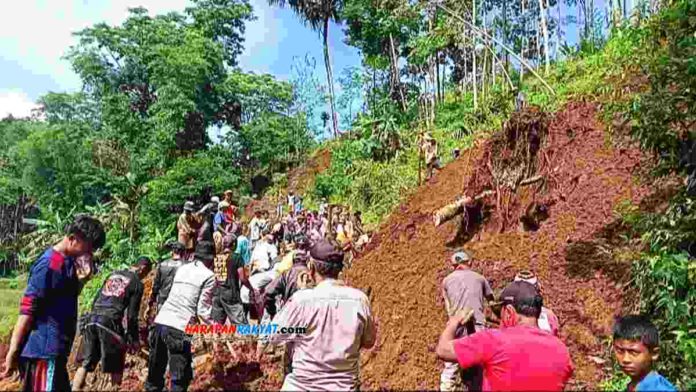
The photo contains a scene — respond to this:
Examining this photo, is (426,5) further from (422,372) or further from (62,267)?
(62,267)

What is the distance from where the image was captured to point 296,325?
3445 millimetres

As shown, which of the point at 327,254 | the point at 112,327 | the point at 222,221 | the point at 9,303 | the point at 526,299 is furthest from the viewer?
the point at 9,303

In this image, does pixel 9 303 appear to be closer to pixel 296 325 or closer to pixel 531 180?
pixel 531 180

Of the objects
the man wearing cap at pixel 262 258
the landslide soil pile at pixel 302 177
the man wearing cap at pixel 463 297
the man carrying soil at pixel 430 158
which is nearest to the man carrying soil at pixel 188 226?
the man wearing cap at pixel 262 258

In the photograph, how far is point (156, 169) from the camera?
27.0 metres

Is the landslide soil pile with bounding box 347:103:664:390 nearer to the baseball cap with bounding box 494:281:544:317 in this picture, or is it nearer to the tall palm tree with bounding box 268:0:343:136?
the baseball cap with bounding box 494:281:544:317


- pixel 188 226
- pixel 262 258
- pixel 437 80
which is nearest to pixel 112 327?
pixel 188 226

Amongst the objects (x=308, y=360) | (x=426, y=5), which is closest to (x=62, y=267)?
(x=308, y=360)

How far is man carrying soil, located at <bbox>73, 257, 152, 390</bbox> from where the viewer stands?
5.73 meters

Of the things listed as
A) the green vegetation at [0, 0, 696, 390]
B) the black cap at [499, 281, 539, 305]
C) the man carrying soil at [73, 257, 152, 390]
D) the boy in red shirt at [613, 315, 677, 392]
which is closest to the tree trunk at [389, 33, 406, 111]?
the green vegetation at [0, 0, 696, 390]

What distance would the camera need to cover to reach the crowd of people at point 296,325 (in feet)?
9.41

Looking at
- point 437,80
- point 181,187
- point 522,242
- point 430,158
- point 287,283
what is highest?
point 437,80

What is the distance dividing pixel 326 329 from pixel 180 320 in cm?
219

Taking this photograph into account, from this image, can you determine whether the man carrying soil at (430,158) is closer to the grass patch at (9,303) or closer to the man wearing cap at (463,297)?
the man wearing cap at (463,297)
